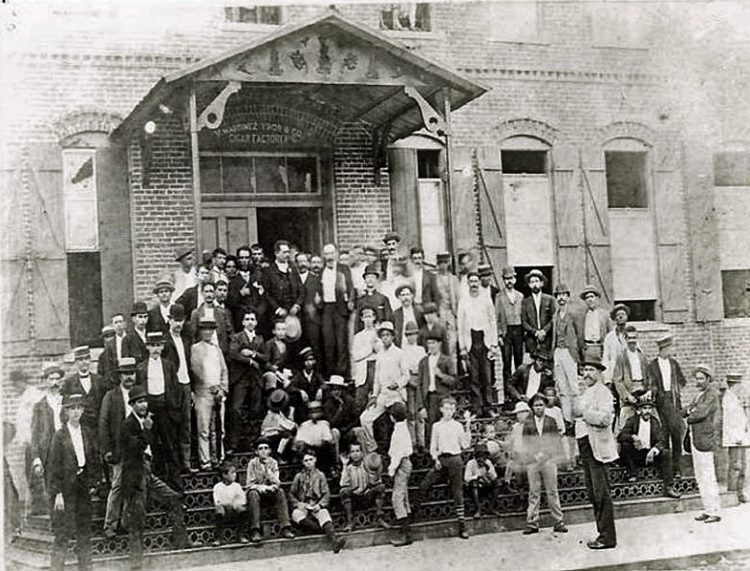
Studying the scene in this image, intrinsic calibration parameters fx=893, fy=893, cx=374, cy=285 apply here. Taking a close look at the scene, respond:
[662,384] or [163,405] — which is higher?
[163,405]

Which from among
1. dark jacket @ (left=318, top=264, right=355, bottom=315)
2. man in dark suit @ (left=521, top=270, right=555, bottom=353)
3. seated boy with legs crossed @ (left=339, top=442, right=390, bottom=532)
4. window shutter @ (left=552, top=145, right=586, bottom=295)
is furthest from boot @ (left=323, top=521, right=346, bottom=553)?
window shutter @ (left=552, top=145, right=586, bottom=295)

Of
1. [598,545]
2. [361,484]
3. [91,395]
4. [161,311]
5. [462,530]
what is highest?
[161,311]

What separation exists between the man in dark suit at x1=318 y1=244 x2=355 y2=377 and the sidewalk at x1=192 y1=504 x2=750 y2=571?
1.89 m

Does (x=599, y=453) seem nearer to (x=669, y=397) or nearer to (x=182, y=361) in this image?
(x=669, y=397)

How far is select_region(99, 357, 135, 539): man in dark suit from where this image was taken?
724cm

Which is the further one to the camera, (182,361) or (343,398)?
(343,398)

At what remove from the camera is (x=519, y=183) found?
11195 mm

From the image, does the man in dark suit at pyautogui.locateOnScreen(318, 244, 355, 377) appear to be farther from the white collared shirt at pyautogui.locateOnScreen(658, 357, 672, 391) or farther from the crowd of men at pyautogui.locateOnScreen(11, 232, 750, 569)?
the white collared shirt at pyautogui.locateOnScreen(658, 357, 672, 391)

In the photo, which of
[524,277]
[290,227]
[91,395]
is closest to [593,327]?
[524,277]

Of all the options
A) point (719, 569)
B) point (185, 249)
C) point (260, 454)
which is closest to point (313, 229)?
point (185, 249)

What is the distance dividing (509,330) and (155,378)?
12.5 feet

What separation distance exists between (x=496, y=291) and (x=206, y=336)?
3289 mm

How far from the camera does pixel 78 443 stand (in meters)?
7.30

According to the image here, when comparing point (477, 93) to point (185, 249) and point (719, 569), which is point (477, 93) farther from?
point (719, 569)
